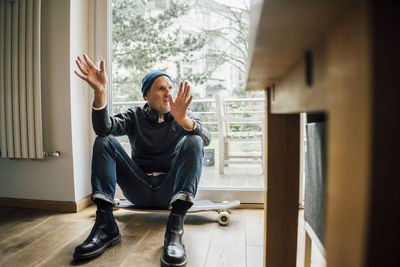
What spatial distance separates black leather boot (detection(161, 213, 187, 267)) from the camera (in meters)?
1.17

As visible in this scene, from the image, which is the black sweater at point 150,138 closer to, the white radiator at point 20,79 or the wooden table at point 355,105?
the white radiator at point 20,79

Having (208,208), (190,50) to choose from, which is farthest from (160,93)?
(208,208)

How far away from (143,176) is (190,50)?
1.05 meters

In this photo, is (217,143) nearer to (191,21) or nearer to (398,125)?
(191,21)

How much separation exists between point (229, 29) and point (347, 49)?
6.65 feet

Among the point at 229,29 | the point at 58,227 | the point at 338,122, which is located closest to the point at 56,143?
the point at 58,227

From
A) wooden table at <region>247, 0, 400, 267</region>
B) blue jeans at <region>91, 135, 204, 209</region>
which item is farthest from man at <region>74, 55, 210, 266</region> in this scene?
wooden table at <region>247, 0, 400, 267</region>

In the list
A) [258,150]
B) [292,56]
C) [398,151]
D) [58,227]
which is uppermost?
[292,56]

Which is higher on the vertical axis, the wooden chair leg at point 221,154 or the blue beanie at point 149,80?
the blue beanie at point 149,80

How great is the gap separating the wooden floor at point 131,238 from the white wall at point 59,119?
175 millimetres

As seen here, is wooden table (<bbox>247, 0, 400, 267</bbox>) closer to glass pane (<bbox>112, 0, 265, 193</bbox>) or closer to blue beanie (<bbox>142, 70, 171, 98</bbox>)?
blue beanie (<bbox>142, 70, 171, 98</bbox>)

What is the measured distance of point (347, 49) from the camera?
21 cm

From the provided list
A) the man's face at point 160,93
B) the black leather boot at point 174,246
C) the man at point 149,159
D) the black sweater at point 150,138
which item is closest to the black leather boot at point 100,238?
the man at point 149,159

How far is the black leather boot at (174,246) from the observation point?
3.85 feet
